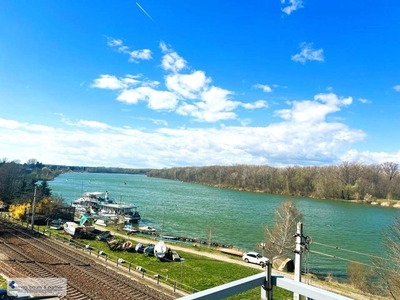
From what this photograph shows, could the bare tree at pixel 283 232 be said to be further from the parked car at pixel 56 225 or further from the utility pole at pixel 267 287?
the utility pole at pixel 267 287

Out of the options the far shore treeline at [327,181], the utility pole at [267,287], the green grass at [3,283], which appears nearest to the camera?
the utility pole at [267,287]

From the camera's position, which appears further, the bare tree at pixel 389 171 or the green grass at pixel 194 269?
the bare tree at pixel 389 171

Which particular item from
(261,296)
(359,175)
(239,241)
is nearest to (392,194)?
(359,175)

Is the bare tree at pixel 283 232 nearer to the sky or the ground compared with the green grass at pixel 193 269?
nearer to the sky

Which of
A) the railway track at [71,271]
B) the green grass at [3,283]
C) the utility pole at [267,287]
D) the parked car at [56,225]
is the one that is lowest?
the parked car at [56,225]

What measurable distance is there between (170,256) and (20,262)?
980 centimetres

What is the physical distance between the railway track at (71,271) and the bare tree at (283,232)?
14675 millimetres

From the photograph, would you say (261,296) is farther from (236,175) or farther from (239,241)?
(236,175)

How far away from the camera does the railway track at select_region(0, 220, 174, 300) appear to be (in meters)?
13.3

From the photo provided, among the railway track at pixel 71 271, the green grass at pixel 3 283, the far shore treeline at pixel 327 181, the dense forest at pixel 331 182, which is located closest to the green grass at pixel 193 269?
the railway track at pixel 71 271

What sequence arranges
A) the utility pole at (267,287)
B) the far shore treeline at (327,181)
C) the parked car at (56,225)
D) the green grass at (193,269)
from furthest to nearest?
the far shore treeline at (327,181), the parked car at (56,225), the green grass at (193,269), the utility pole at (267,287)

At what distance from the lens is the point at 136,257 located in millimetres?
21922

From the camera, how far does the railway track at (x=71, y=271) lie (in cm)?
1327

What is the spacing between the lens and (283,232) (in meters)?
26.5
